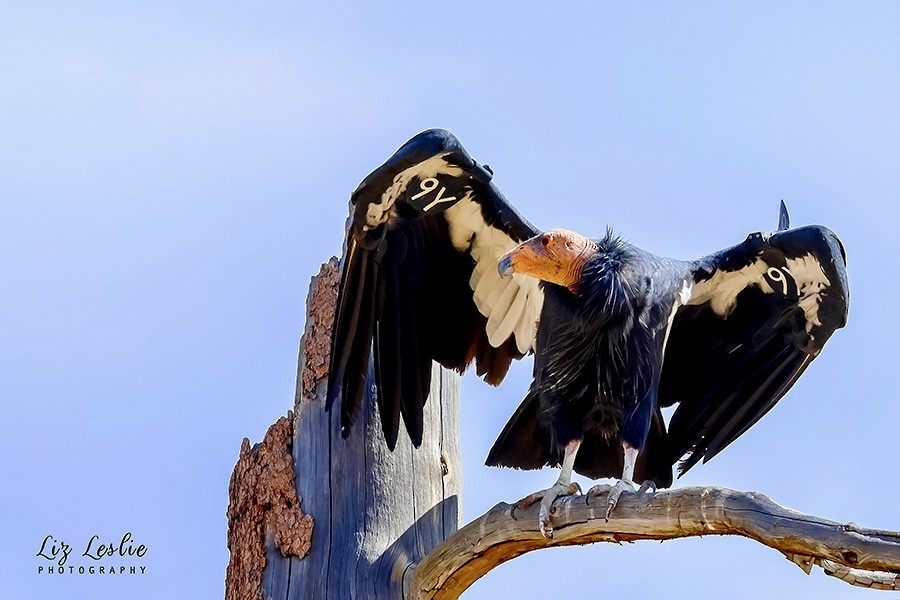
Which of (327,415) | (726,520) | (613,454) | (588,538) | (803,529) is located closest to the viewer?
(803,529)

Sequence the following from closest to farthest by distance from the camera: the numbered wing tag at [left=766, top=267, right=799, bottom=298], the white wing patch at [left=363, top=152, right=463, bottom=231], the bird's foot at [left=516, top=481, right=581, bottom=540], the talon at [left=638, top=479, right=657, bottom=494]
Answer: the talon at [left=638, top=479, right=657, bottom=494] < the bird's foot at [left=516, top=481, right=581, bottom=540] < the white wing patch at [left=363, top=152, right=463, bottom=231] < the numbered wing tag at [left=766, top=267, right=799, bottom=298]

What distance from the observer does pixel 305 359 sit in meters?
5.87

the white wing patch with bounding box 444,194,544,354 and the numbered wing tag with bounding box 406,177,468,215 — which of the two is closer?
the numbered wing tag with bounding box 406,177,468,215

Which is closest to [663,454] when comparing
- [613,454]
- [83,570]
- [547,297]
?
[613,454]

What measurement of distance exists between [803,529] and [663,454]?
2.34 meters

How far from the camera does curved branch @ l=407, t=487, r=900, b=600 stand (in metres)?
3.81

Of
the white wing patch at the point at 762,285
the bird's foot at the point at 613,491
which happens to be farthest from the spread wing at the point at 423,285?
the bird's foot at the point at 613,491

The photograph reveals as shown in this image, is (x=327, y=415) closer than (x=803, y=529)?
Result: No

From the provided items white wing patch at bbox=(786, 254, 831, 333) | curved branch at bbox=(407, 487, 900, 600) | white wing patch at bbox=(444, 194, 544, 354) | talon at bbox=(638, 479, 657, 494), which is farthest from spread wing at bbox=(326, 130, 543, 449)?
white wing patch at bbox=(786, 254, 831, 333)

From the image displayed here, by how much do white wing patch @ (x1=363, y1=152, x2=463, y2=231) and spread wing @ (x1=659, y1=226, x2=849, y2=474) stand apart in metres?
1.40

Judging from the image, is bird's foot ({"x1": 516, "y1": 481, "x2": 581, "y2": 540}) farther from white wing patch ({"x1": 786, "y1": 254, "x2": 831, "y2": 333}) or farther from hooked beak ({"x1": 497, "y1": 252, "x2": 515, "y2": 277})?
white wing patch ({"x1": 786, "y1": 254, "x2": 831, "y2": 333})

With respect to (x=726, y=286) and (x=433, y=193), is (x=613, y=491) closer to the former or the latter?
(x=433, y=193)

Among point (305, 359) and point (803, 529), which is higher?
point (305, 359)

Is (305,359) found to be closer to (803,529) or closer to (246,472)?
(246,472)
